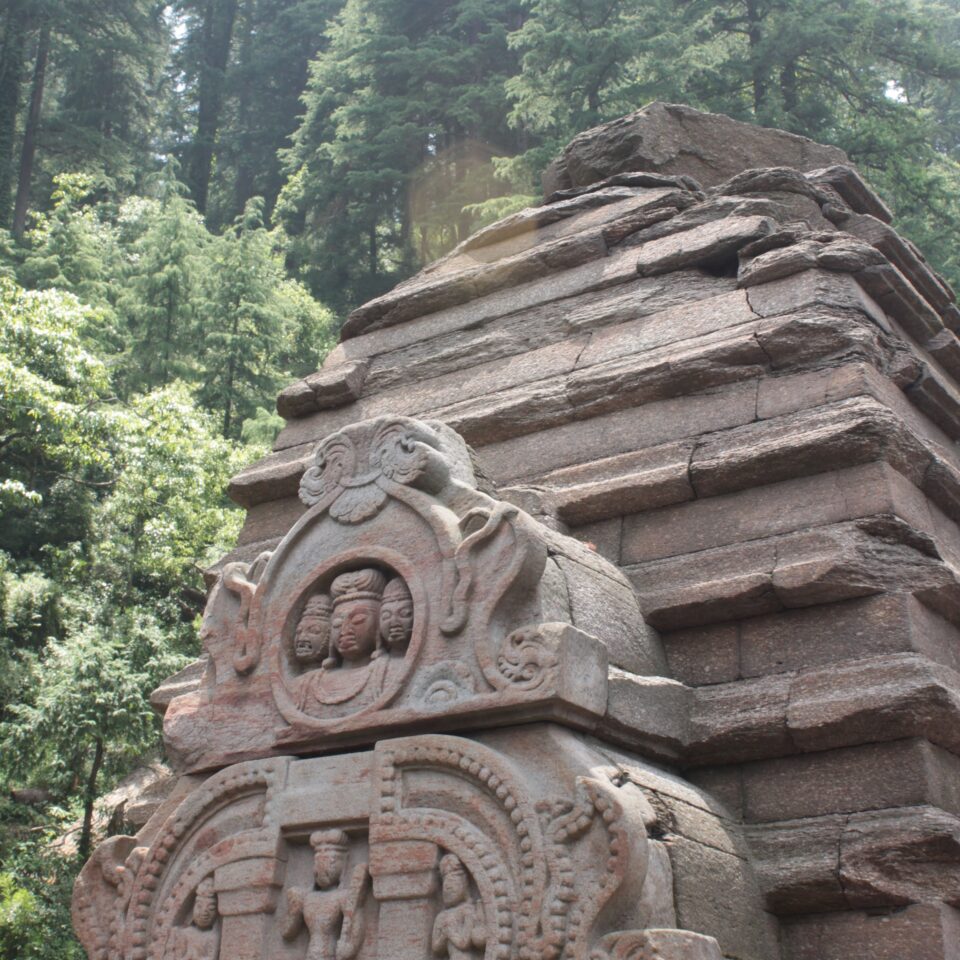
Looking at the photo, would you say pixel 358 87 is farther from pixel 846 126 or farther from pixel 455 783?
pixel 455 783

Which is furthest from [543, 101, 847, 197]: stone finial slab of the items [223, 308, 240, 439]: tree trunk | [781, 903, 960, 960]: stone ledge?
[223, 308, 240, 439]: tree trunk

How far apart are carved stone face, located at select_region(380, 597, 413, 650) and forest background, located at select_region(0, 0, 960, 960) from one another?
27.3 feet

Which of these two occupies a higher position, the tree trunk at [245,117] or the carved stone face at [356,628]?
the tree trunk at [245,117]

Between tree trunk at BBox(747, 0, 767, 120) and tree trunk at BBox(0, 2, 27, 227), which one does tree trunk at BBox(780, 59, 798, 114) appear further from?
tree trunk at BBox(0, 2, 27, 227)

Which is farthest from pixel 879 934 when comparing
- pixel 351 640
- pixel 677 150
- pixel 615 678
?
pixel 677 150

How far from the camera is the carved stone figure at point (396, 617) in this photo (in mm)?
3689

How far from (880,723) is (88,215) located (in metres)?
22.0

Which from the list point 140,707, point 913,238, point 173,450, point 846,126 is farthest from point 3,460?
point 846,126

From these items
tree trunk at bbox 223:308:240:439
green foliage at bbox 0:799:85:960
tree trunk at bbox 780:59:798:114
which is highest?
tree trunk at bbox 780:59:798:114

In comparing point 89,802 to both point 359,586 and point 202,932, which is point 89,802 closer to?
point 202,932

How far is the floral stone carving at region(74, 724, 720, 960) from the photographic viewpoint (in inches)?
117

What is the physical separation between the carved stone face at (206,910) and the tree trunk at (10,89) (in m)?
26.1

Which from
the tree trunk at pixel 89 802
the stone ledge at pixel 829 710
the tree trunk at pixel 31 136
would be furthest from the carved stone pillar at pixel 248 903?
the tree trunk at pixel 31 136

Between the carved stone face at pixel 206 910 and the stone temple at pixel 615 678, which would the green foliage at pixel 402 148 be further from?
the carved stone face at pixel 206 910
